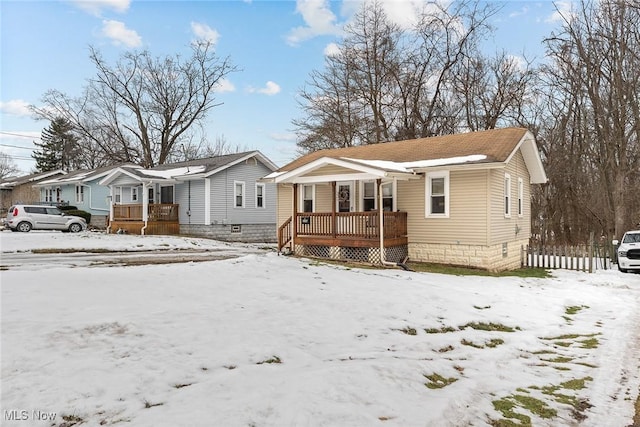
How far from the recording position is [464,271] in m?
13.5

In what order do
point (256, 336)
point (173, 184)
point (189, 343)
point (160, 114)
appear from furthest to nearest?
point (160, 114) → point (173, 184) → point (256, 336) → point (189, 343)

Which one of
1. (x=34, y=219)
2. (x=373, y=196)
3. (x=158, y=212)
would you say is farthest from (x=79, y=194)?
(x=373, y=196)

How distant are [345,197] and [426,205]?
3.48 meters

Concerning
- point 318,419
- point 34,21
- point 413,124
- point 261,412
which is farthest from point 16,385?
point 413,124

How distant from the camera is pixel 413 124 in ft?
96.4

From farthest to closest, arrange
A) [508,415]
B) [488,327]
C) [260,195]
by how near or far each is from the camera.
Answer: [260,195] → [488,327] → [508,415]

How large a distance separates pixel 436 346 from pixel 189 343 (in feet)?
11.5

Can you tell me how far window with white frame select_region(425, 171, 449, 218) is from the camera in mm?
14312

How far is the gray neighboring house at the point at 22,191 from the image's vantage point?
130 ft

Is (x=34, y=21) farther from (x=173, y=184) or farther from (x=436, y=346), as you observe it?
(x=173, y=184)

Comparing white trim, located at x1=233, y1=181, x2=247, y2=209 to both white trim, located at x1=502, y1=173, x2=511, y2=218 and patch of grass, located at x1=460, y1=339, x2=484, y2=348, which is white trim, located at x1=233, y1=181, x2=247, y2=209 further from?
patch of grass, located at x1=460, y1=339, x2=484, y2=348

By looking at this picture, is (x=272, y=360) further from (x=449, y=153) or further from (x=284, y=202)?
(x=284, y=202)

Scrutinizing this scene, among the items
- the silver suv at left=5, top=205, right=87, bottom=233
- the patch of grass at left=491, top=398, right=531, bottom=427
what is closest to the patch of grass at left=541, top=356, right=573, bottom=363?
the patch of grass at left=491, top=398, right=531, bottom=427

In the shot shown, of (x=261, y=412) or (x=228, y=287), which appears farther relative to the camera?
(x=228, y=287)
